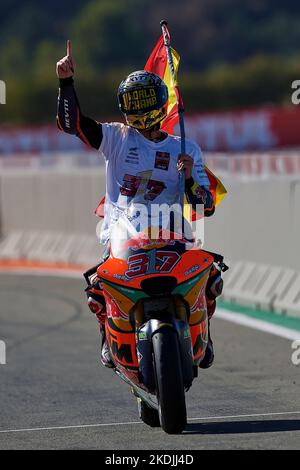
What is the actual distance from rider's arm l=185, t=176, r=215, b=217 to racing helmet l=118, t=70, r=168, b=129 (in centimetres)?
45

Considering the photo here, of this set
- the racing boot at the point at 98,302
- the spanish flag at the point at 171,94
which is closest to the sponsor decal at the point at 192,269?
the racing boot at the point at 98,302

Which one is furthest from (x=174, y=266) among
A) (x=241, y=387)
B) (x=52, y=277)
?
(x=52, y=277)

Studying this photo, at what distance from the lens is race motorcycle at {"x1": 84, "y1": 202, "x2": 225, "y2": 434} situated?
7449 millimetres

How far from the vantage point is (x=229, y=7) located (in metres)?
111

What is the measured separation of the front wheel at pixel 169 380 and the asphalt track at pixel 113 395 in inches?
4.9

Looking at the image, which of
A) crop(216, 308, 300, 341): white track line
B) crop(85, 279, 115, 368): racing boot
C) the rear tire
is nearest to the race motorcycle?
the rear tire

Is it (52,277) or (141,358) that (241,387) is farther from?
(52,277)

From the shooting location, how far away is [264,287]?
47.1 feet

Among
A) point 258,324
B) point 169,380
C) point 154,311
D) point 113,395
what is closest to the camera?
point 169,380

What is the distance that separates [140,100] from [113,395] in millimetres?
2238

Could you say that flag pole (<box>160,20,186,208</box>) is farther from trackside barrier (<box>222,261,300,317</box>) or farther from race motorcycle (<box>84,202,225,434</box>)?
trackside barrier (<box>222,261,300,317</box>)

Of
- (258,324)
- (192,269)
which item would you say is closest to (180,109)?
(192,269)

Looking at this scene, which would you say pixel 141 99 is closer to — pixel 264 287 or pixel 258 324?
pixel 258 324

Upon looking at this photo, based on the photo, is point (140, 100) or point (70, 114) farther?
point (140, 100)
